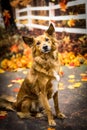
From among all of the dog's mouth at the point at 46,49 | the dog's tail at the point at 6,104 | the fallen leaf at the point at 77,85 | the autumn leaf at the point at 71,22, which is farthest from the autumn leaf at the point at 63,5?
the dog's tail at the point at 6,104

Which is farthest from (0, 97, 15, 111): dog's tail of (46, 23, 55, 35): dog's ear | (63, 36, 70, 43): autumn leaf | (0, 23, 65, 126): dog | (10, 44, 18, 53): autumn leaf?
(63, 36, 70, 43): autumn leaf

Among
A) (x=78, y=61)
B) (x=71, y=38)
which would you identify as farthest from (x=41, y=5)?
(x=78, y=61)

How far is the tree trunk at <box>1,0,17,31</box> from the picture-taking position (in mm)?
4272

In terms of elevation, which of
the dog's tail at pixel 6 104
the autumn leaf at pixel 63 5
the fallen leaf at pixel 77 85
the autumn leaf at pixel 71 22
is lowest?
the dog's tail at pixel 6 104

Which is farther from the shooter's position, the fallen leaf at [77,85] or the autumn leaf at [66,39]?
the autumn leaf at [66,39]

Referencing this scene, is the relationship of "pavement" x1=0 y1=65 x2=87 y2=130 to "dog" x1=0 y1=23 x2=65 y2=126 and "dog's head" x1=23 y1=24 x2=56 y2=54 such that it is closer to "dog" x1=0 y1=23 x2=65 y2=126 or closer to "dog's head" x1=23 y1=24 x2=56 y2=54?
"dog" x1=0 y1=23 x2=65 y2=126

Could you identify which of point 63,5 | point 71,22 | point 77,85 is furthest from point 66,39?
point 77,85

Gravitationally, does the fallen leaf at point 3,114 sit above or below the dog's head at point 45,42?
below

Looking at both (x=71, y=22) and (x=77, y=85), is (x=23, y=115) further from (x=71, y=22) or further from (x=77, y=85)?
(x=71, y=22)

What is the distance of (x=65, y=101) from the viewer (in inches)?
129

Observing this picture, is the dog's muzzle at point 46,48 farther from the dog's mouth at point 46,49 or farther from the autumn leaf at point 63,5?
the autumn leaf at point 63,5

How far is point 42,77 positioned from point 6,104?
570mm

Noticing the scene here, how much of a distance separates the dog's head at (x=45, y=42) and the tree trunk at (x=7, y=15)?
1433 millimetres

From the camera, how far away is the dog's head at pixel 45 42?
9.41 ft
